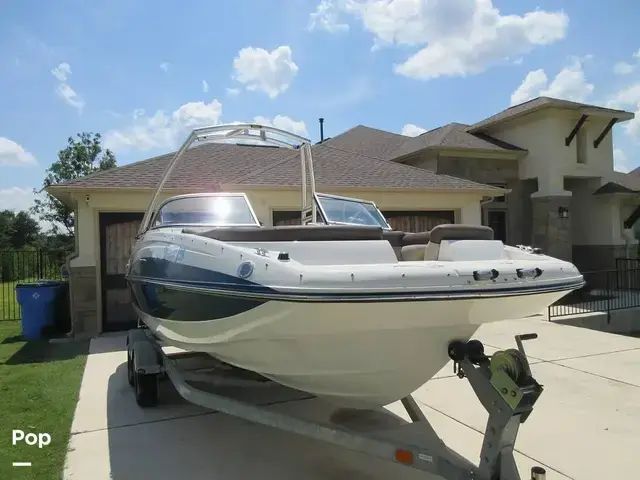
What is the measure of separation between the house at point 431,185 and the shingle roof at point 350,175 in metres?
0.03

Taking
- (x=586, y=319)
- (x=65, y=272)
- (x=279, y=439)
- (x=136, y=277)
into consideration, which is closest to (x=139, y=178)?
(x=65, y=272)

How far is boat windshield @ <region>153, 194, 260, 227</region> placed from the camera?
4887mm

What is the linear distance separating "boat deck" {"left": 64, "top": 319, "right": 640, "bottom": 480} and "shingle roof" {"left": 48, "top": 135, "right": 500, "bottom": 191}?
4363mm

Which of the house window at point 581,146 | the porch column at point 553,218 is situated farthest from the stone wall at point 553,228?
the house window at point 581,146

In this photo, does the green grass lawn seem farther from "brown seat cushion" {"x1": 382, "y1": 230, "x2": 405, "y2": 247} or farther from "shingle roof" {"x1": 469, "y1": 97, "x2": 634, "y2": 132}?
"shingle roof" {"x1": 469, "y1": 97, "x2": 634, "y2": 132}

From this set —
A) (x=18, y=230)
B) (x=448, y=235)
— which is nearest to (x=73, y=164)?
(x=18, y=230)

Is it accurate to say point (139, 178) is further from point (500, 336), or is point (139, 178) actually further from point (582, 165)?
point (582, 165)

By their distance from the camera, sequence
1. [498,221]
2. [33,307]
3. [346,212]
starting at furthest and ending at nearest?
[498,221]
[33,307]
[346,212]

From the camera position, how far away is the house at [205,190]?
9000 millimetres

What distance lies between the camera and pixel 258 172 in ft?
34.4

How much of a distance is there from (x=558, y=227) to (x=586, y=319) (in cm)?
543

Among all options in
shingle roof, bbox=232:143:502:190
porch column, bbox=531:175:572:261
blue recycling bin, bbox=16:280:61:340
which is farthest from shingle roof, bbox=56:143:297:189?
porch column, bbox=531:175:572:261

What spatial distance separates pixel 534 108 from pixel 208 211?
42.5 feet

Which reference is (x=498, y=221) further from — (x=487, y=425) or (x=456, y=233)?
(x=487, y=425)
